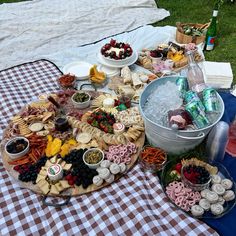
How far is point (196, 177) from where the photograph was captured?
186 cm

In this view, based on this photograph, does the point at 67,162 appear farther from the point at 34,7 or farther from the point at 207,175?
the point at 34,7

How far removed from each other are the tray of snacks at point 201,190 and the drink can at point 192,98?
0.40 meters

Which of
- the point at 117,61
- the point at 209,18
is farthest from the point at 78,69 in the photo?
the point at 209,18

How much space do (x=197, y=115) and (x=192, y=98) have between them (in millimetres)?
168

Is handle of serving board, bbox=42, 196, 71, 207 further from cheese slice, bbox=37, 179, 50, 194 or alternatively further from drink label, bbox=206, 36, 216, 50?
drink label, bbox=206, 36, 216, 50

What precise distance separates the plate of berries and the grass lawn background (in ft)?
4.73

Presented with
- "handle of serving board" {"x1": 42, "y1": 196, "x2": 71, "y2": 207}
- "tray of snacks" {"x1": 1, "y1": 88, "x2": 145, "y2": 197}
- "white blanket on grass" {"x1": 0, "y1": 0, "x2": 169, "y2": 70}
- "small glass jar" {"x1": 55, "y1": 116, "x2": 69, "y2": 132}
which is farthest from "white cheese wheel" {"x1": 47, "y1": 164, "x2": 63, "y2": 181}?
"white blanket on grass" {"x1": 0, "y1": 0, "x2": 169, "y2": 70}

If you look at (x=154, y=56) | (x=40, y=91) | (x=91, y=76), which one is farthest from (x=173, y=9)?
(x=40, y=91)

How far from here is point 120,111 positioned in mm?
2486

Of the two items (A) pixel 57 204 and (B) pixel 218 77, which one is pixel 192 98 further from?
(A) pixel 57 204

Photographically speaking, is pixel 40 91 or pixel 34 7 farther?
pixel 34 7

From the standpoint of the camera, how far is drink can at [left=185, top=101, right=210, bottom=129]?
1.91 m

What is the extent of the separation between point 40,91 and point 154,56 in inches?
55.1

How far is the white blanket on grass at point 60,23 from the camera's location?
12.9ft
